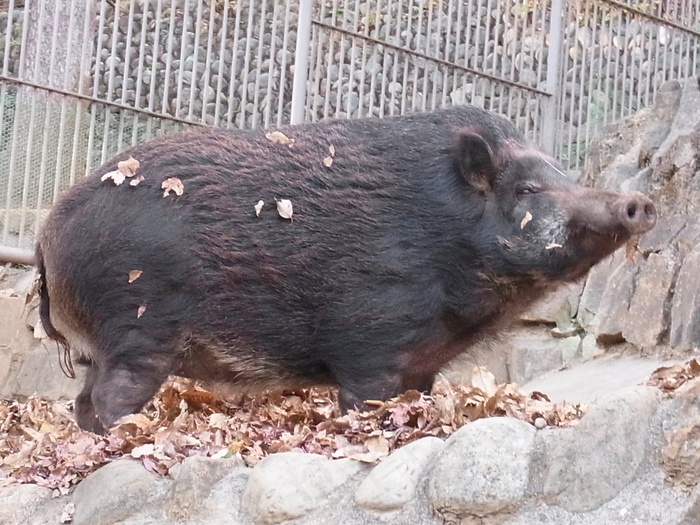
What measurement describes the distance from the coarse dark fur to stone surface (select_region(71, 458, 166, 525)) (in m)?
0.85

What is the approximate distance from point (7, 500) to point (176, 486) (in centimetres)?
77

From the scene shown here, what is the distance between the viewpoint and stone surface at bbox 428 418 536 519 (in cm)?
321

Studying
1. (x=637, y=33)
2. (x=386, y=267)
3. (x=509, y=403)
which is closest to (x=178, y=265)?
(x=386, y=267)

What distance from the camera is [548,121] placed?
30.2 ft

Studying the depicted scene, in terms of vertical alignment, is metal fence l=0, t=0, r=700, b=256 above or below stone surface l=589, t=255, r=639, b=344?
above

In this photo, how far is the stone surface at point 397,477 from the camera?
3.37m

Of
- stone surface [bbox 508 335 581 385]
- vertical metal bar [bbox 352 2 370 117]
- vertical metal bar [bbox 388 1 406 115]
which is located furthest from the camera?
vertical metal bar [bbox 388 1 406 115]

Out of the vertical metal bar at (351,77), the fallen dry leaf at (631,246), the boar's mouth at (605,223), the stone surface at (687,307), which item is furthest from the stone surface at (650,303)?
the vertical metal bar at (351,77)

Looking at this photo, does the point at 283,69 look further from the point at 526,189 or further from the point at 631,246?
the point at 631,246

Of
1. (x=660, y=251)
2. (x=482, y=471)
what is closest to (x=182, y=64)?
(x=660, y=251)

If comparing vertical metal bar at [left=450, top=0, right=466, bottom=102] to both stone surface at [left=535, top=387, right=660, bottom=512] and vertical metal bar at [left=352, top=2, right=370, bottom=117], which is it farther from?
stone surface at [left=535, top=387, right=660, bottom=512]

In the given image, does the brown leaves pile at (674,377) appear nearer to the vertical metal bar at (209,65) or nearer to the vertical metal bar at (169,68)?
the vertical metal bar at (209,65)

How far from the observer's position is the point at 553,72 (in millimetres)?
9289

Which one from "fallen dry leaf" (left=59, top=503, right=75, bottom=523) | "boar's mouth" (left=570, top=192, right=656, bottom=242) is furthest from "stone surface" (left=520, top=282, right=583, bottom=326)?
"fallen dry leaf" (left=59, top=503, right=75, bottom=523)
